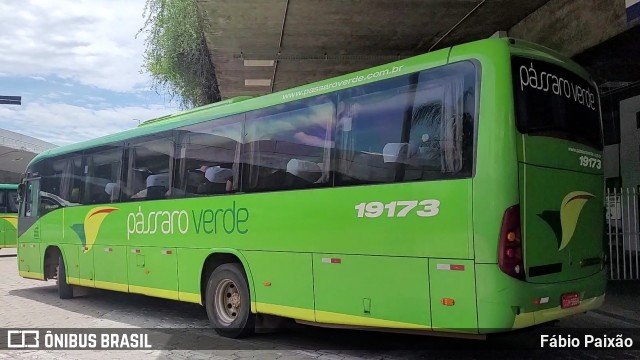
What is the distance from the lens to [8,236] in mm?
24906

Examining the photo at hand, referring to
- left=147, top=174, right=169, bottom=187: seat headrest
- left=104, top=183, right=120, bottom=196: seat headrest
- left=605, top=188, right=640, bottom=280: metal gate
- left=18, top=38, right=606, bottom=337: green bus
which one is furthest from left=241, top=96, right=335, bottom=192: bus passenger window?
left=605, top=188, right=640, bottom=280: metal gate

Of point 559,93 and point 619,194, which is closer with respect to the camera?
point 559,93

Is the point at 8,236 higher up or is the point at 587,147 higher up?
the point at 587,147

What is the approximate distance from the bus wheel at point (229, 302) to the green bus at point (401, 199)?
0.07 feet

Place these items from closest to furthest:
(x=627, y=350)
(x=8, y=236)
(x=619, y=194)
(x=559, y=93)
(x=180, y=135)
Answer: (x=559, y=93)
(x=627, y=350)
(x=180, y=135)
(x=619, y=194)
(x=8, y=236)

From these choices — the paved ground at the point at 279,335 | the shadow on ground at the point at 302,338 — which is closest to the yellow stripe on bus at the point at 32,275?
the paved ground at the point at 279,335

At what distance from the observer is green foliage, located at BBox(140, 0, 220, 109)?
52.4 ft

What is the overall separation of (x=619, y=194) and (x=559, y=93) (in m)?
8.63

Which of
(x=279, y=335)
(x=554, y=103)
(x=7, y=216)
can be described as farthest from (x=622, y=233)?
(x=7, y=216)

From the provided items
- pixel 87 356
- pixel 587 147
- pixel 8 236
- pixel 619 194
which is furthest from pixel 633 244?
pixel 8 236

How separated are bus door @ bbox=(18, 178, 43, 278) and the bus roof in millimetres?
2097

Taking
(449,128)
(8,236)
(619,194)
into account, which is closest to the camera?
(449,128)

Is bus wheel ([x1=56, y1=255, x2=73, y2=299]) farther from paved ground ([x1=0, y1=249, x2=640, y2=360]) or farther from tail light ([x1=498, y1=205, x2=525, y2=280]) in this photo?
tail light ([x1=498, y1=205, x2=525, y2=280])

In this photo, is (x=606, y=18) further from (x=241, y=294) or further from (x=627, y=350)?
(x=241, y=294)
